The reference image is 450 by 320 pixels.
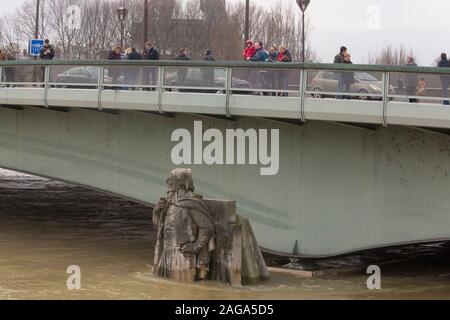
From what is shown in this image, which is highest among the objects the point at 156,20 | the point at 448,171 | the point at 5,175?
the point at 156,20

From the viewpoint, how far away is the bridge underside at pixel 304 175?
18938mm

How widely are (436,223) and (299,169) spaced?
3.27 meters

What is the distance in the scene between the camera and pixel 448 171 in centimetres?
1858

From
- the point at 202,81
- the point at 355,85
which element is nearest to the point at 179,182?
the point at 202,81

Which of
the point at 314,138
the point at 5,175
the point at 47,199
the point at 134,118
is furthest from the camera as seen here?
the point at 5,175

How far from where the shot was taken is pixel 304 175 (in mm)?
20281

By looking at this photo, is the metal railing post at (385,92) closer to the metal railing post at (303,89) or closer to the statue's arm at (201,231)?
the metal railing post at (303,89)

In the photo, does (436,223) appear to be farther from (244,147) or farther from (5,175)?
(5,175)

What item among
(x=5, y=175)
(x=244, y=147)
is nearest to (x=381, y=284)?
(x=244, y=147)
